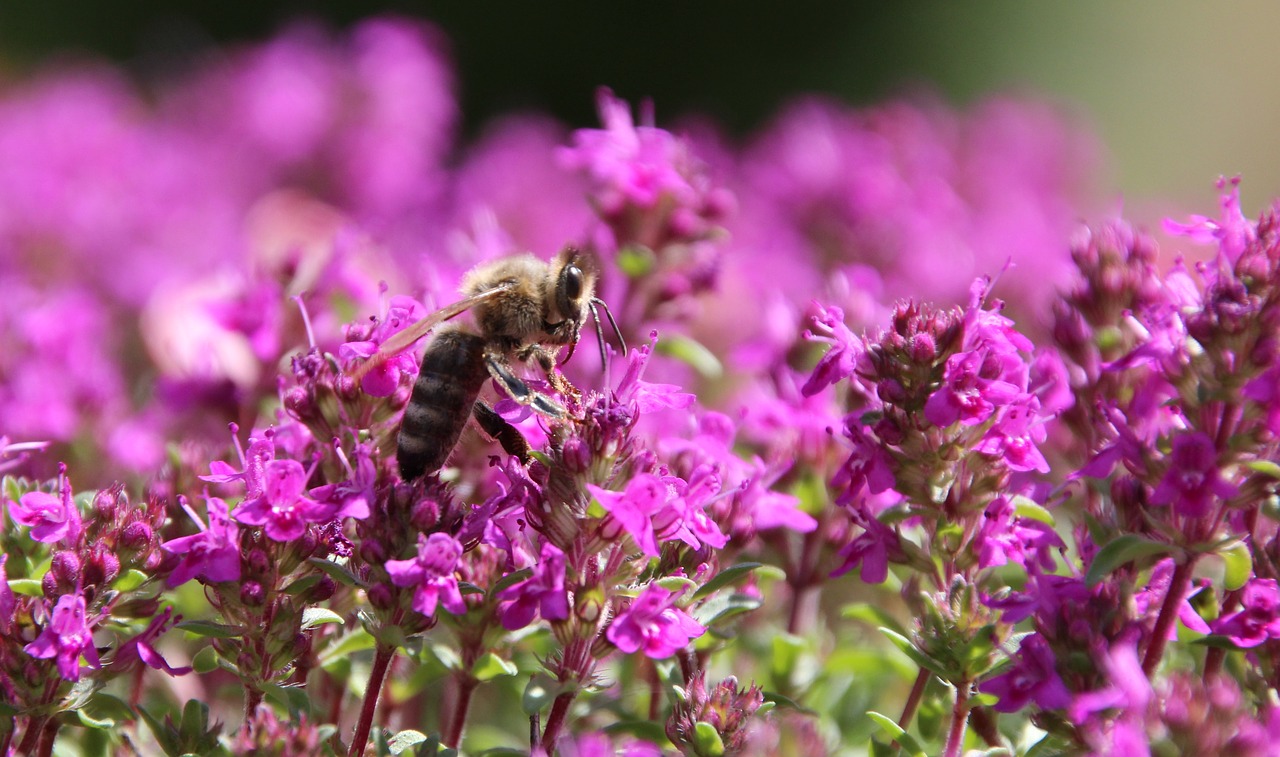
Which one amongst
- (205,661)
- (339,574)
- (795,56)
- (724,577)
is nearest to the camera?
(339,574)

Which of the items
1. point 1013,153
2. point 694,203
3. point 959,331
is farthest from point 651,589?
point 1013,153

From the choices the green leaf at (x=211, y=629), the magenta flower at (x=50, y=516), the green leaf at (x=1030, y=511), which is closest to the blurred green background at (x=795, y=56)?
the green leaf at (x=1030, y=511)

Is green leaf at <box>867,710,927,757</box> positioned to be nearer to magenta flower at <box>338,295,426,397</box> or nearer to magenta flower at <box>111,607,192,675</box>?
magenta flower at <box>338,295,426,397</box>

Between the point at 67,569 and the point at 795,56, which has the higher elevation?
the point at 67,569

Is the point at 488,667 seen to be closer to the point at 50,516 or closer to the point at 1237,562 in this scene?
the point at 50,516

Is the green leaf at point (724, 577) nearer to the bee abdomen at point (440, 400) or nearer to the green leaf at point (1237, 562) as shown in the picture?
the bee abdomen at point (440, 400)

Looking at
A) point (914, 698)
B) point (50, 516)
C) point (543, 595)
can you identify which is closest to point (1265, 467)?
point (914, 698)
